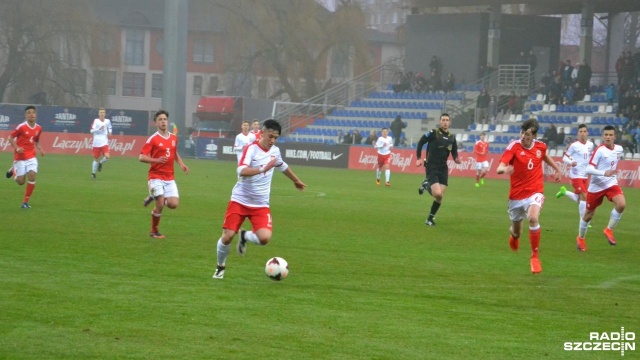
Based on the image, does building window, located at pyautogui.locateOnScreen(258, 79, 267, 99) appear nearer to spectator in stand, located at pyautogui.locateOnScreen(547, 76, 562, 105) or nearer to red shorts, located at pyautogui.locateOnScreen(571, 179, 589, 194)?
spectator in stand, located at pyautogui.locateOnScreen(547, 76, 562, 105)

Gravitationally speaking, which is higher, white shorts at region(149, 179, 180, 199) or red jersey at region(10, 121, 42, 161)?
red jersey at region(10, 121, 42, 161)

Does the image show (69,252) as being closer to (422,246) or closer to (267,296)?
(267,296)

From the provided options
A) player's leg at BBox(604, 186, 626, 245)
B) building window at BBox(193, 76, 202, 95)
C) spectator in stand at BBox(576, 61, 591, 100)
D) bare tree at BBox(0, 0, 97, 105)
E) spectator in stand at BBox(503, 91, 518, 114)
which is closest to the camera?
player's leg at BBox(604, 186, 626, 245)

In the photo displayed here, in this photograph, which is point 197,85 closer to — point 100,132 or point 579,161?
point 100,132

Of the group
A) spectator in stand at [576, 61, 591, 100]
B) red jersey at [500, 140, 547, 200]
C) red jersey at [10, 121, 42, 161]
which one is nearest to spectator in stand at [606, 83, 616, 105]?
spectator in stand at [576, 61, 591, 100]

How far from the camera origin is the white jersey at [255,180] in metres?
12.8

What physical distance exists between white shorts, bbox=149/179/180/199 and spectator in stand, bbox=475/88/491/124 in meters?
36.5

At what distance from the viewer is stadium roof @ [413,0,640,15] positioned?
181 ft

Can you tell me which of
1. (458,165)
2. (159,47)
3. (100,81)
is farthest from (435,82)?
(159,47)

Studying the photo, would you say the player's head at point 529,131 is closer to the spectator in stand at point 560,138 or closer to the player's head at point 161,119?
the player's head at point 161,119

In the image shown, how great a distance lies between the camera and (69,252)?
48.8ft

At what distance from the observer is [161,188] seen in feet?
57.0

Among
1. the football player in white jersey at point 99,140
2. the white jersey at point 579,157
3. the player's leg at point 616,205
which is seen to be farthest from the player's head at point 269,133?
the football player in white jersey at point 99,140

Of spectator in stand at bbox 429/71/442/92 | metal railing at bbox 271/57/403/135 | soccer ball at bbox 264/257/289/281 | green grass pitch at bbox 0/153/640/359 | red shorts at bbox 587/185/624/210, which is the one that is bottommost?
green grass pitch at bbox 0/153/640/359
